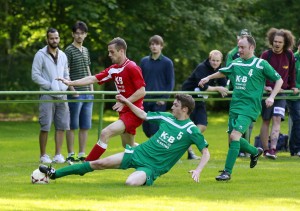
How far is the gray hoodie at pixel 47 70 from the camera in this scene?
16.2 meters

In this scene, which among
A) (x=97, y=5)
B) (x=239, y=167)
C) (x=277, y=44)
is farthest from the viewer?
(x=97, y=5)

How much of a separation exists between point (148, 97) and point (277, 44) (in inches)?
96.5

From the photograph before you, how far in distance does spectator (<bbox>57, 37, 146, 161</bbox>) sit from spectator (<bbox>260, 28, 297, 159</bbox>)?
365cm

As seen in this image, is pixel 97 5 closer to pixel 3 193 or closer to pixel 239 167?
pixel 239 167

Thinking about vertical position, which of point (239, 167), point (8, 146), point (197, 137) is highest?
point (197, 137)

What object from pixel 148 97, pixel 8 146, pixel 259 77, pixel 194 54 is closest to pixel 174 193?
pixel 259 77

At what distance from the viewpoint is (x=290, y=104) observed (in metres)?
17.9

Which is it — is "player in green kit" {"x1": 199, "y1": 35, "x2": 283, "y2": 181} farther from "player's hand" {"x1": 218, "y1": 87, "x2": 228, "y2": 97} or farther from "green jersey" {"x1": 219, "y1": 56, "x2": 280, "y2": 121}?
"player's hand" {"x1": 218, "y1": 87, "x2": 228, "y2": 97}

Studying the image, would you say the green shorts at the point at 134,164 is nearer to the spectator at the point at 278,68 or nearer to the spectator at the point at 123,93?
the spectator at the point at 123,93

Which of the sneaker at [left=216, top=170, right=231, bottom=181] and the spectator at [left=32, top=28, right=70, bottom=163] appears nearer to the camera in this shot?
the sneaker at [left=216, top=170, right=231, bottom=181]

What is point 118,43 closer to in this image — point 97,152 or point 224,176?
point 97,152

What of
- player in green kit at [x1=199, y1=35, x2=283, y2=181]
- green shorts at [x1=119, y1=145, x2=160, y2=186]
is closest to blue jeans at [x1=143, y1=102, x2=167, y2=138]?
player in green kit at [x1=199, y1=35, x2=283, y2=181]

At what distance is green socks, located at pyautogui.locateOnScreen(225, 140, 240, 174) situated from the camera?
13367 millimetres

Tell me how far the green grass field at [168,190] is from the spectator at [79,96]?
92 centimetres
